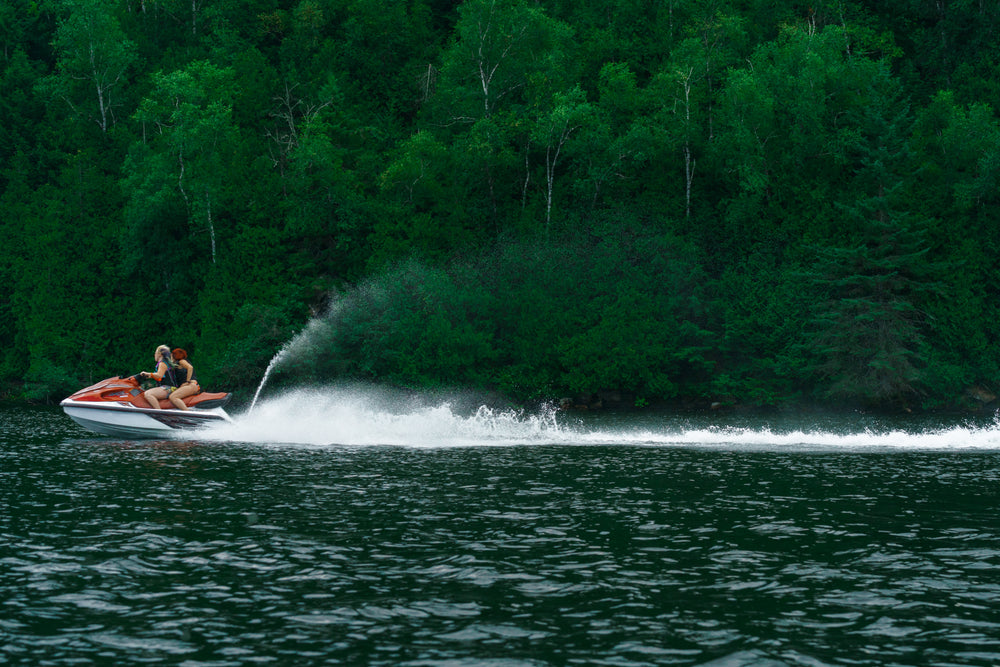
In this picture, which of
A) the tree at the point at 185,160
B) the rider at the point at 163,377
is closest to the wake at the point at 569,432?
the rider at the point at 163,377

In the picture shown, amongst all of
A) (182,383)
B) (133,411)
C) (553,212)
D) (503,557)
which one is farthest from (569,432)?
(553,212)

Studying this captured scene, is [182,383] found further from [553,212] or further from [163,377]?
[553,212]

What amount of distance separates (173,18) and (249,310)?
167 feet

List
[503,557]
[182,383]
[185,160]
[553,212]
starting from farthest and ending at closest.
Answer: [185,160] < [553,212] < [182,383] < [503,557]

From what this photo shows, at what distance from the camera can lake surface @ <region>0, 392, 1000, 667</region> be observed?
11234 millimetres

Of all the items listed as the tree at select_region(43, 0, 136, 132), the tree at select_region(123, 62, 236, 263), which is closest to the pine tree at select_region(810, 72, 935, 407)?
the tree at select_region(123, 62, 236, 263)

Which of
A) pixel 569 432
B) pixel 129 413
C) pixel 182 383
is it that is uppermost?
pixel 182 383

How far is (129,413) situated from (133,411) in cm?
22

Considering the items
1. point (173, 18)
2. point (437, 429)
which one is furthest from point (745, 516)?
point (173, 18)

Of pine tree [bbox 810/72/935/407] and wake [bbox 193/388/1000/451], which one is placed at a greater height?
pine tree [bbox 810/72/935/407]

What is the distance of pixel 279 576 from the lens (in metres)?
14.4

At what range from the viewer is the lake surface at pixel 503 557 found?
11234 millimetres

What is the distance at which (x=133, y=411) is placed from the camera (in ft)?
112

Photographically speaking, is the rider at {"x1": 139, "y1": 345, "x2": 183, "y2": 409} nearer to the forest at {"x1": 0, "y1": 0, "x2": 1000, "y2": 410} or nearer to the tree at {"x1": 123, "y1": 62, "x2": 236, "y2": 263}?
the forest at {"x1": 0, "y1": 0, "x2": 1000, "y2": 410}
